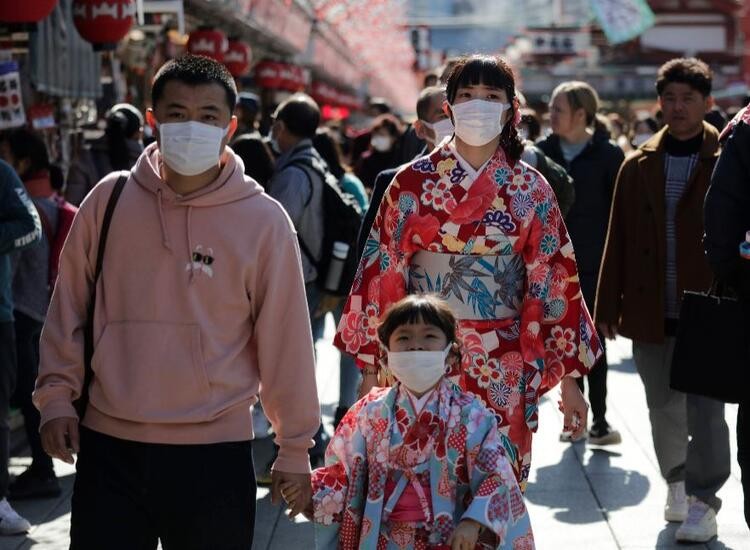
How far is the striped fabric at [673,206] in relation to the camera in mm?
6203

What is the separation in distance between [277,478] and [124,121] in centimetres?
599

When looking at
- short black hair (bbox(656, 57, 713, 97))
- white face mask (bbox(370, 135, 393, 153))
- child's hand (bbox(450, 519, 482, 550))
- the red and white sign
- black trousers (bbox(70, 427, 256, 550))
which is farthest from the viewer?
the red and white sign

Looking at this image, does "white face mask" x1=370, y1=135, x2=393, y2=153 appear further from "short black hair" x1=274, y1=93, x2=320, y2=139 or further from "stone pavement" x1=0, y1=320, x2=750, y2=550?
"short black hair" x1=274, y1=93, x2=320, y2=139

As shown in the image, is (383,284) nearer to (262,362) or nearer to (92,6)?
(262,362)

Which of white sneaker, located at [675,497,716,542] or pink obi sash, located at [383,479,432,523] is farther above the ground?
pink obi sash, located at [383,479,432,523]

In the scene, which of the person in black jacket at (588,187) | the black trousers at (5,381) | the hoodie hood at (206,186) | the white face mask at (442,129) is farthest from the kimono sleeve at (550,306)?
the person in black jacket at (588,187)

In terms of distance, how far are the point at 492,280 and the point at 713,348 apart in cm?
83

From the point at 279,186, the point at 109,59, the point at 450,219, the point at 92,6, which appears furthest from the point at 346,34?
the point at 450,219

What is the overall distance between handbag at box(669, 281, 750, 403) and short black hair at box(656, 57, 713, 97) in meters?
1.54

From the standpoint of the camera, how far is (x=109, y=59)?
1341 cm

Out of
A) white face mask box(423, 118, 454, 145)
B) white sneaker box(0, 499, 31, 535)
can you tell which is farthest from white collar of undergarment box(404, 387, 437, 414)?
white sneaker box(0, 499, 31, 535)

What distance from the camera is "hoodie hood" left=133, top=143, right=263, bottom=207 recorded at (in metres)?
3.65

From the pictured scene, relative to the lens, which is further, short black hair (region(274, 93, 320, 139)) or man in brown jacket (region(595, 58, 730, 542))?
short black hair (region(274, 93, 320, 139))

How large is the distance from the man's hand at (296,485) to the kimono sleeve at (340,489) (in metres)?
0.12
